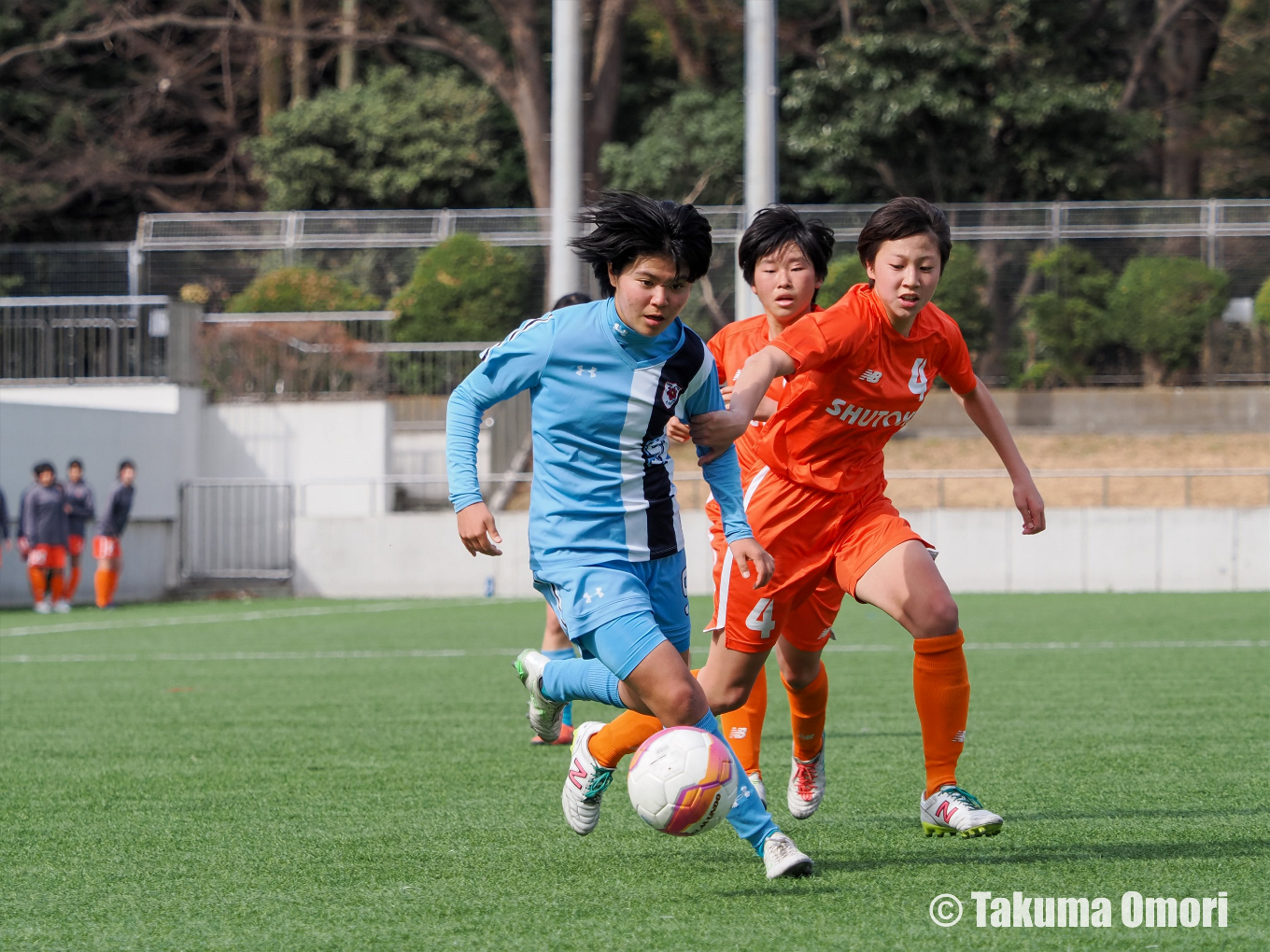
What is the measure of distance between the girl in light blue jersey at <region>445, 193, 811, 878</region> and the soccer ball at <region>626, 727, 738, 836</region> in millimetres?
143

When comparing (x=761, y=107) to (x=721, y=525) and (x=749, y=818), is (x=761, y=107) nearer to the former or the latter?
(x=721, y=525)

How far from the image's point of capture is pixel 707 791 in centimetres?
388

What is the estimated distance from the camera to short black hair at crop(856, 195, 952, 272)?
4875mm

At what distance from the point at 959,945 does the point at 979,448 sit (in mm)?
19715

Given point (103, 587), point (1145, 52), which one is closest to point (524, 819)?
point (103, 587)

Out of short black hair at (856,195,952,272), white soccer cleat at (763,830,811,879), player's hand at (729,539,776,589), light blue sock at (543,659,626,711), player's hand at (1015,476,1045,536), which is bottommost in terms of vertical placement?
white soccer cleat at (763,830,811,879)

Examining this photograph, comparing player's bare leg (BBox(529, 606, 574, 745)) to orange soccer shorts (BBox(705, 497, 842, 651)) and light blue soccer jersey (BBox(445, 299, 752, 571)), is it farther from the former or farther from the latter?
light blue soccer jersey (BBox(445, 299, 752, 571))

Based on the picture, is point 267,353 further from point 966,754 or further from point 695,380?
point 695,380

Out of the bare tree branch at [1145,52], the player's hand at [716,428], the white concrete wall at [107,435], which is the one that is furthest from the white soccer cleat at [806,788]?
the bare tree branch at [1145,52]

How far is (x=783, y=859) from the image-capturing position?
4039mm

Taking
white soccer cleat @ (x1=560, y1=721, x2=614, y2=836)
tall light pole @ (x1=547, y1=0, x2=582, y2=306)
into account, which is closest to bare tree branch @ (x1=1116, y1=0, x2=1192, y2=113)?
tall light pole @ (x1=547, y1=0, x2=582, y2=306)

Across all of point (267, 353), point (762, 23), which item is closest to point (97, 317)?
point (267, 353)

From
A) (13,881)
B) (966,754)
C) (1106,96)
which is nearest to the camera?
(13,881)

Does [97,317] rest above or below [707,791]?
above
